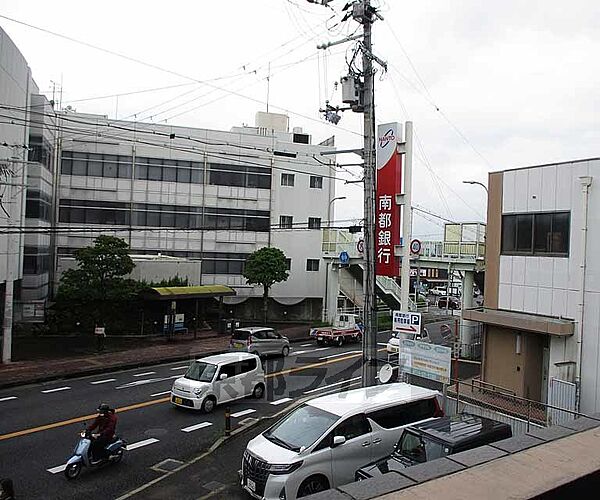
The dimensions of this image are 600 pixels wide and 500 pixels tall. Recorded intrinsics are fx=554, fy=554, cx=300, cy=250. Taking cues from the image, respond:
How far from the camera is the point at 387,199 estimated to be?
15.4 m

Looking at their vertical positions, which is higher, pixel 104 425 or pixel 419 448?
pixel 419 448

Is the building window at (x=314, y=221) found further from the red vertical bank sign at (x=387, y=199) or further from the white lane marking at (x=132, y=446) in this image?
the white lane marking at (x=132, y=446)

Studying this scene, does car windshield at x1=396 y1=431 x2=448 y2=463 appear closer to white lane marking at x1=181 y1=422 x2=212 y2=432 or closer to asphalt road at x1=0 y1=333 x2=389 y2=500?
asphalt road at x1=0 y1=333 x2=389 y2=500

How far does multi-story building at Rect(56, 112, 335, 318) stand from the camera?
38125mm

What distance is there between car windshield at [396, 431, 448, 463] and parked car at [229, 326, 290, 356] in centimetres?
1559

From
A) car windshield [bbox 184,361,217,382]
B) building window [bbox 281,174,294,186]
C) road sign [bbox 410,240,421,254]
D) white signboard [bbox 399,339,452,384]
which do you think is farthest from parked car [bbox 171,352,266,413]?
building window [bbox 281,174,294,186]

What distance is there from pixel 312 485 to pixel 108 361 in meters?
16.8

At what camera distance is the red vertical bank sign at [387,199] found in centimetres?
1496

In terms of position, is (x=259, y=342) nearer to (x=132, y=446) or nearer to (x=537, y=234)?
(x=132, y=446)

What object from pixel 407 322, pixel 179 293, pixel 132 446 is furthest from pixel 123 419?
pixel 179 293

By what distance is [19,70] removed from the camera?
2505 cm

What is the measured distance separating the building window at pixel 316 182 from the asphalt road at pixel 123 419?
19905 millimetres

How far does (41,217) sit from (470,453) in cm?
3132

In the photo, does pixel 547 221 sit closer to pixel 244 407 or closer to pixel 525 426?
pixel 525 426
